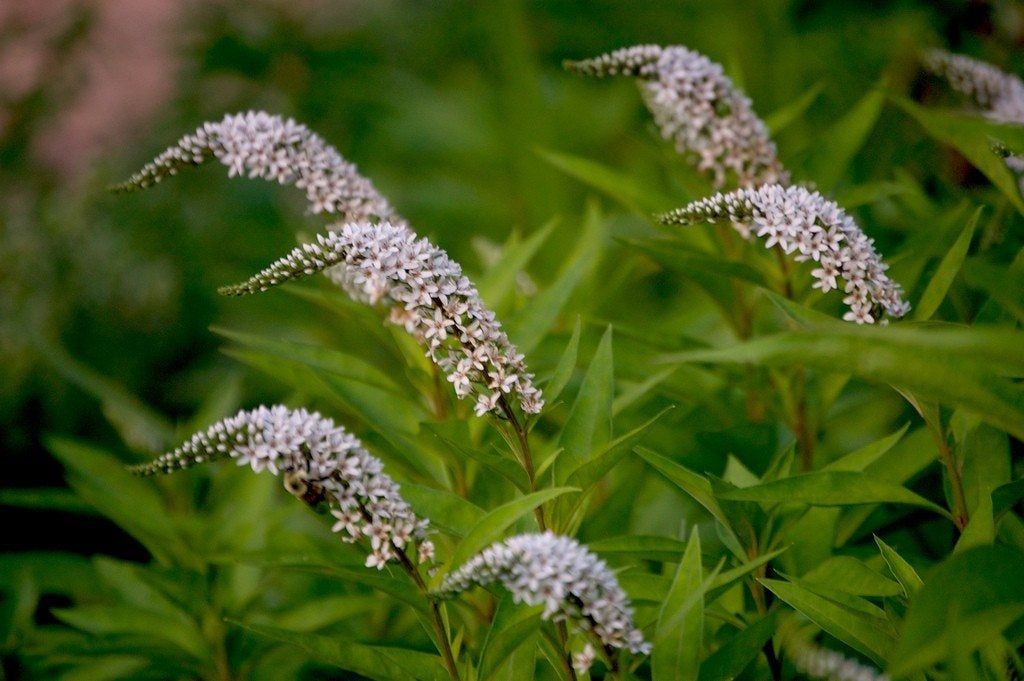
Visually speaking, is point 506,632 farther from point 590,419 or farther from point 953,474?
point 953,474

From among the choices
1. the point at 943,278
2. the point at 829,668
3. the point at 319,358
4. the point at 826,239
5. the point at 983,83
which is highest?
the point at 319,358

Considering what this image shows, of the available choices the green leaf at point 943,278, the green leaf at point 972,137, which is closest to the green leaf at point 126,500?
the green leaf at point 943,278

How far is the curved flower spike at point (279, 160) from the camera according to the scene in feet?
5.58

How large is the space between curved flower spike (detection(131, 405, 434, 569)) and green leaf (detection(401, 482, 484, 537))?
11 centimetres

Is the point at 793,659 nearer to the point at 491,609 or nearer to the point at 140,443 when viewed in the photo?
the point at 491,609

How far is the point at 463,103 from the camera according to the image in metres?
4.46

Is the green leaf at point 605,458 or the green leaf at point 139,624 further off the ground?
the green leaf at point 139,624

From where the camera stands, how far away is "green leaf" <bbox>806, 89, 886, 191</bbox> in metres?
2.06

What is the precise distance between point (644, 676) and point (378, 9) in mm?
4499

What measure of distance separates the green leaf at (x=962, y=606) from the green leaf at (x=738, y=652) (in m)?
0.26

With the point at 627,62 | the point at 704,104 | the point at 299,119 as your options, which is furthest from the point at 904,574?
the point at 299,119

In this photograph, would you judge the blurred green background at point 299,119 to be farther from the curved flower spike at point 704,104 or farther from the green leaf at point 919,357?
the green leaf at point 919,357

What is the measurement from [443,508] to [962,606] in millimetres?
730

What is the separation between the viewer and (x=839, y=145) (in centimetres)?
207
